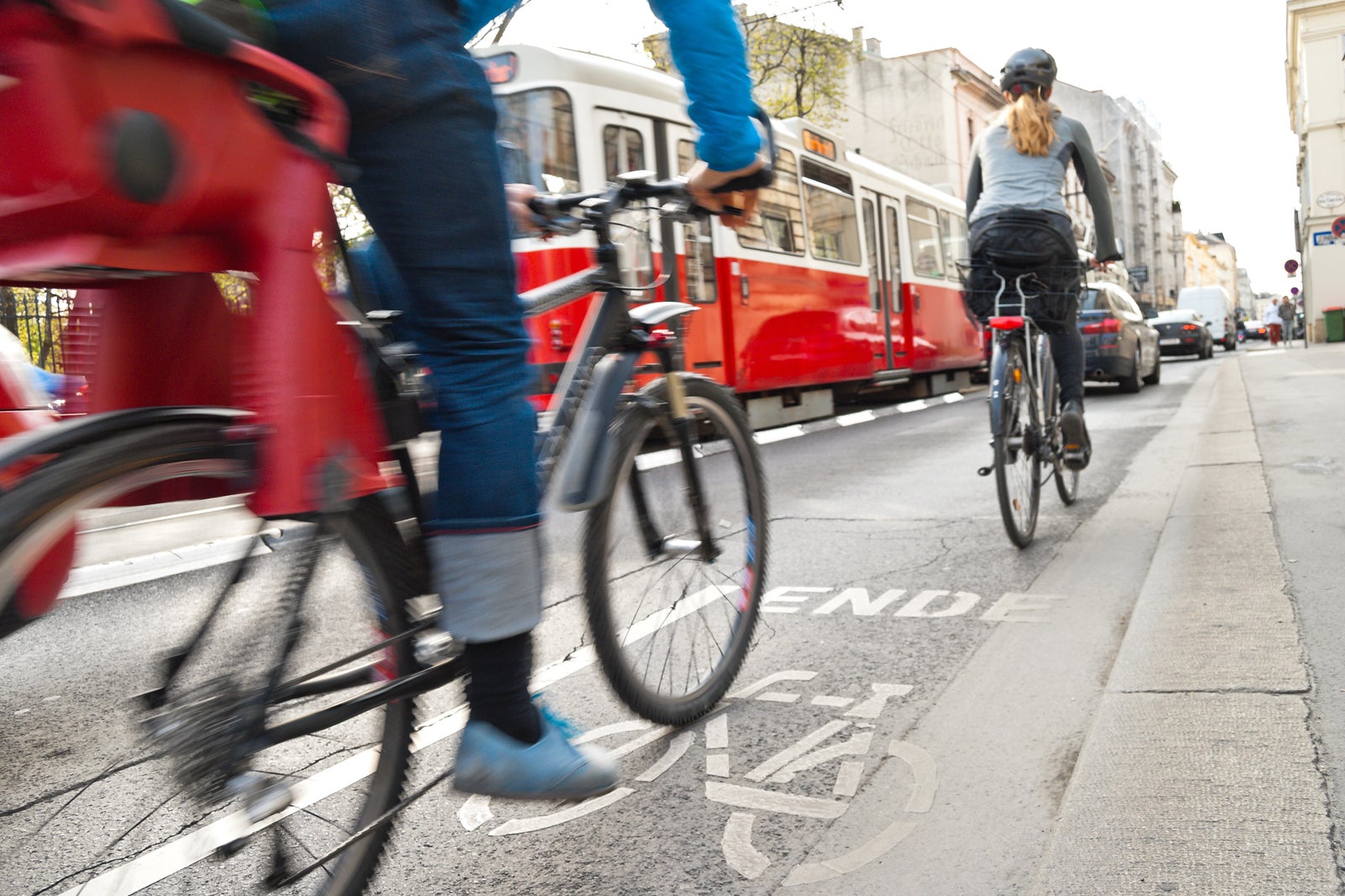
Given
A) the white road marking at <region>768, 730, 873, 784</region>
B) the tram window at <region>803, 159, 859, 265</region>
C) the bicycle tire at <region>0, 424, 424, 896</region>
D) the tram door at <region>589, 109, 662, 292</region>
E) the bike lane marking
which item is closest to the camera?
the bicycle tire at <region>0, 424, 424, 896</region>

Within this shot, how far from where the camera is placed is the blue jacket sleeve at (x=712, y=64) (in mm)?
1901

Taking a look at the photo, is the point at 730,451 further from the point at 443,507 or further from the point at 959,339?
the point at 959,339

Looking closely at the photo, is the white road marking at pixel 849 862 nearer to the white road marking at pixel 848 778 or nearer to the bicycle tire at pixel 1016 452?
the white road marking at pixel 848 778

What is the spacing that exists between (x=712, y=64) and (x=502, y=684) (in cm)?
107

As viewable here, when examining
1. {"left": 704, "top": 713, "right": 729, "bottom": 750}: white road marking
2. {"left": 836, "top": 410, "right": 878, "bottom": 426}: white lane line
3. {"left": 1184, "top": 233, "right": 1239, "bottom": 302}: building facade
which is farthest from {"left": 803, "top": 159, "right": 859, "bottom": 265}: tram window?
{"left": 1184, "top": 233, "right": 1239, "bottom": 302}: building facade

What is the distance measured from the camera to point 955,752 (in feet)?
8.02

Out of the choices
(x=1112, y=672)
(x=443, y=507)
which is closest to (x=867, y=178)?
(x=1112, y=672)

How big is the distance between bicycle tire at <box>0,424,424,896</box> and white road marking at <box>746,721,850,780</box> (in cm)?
90

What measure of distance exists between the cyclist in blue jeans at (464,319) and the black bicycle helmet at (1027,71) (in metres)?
3.72

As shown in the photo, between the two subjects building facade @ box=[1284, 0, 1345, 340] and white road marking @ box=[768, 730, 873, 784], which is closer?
white road marking @ box=[768, 730, 873, 784]

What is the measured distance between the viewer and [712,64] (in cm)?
194

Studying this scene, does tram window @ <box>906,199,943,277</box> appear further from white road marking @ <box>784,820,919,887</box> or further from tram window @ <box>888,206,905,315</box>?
white road marking @ <box>784,820,919,887</box>

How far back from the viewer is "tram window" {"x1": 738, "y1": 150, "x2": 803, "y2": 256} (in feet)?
38.4

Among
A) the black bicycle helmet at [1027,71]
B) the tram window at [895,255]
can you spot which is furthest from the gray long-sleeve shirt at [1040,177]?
the tram window at [895,255]
